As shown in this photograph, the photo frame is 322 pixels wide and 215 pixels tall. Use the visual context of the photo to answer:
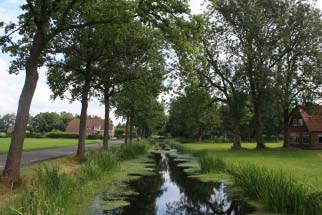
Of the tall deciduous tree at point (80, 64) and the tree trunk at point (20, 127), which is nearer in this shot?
the tree trunk at point (20, 127)

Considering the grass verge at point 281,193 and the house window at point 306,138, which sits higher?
the house window at point 306,138

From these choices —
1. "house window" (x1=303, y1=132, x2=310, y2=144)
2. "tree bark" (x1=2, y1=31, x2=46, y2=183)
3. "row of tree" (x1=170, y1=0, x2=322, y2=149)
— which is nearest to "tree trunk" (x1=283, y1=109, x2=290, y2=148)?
"row of tree" (x1=170, y1=0, x2=322, y2=149)

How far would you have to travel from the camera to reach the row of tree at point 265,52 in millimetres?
45500

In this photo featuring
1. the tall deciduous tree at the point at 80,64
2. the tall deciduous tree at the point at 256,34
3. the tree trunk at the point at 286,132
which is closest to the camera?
the tall deciduous tree at the point at 80,64

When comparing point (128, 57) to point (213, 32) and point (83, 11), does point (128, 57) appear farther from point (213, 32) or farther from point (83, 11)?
point (213, 32)

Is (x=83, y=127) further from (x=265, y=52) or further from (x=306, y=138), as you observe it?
(x=306, y=138)

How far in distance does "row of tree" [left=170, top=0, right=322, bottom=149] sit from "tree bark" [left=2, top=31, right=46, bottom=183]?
30.3 metres

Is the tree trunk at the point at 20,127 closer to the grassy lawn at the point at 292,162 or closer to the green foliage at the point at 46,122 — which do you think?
the grassy lawn at the point at 292,162

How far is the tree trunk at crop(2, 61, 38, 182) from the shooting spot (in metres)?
14.4

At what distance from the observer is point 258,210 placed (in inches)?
496

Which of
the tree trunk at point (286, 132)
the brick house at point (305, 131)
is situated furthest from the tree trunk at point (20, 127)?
the brick house at point (305, 131)

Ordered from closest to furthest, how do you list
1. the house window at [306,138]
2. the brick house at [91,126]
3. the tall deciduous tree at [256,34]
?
the tall deciduous tree at [256,34], the house window at [306,138], the brick house at [91,126]

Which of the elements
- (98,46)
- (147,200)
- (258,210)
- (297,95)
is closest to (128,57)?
(98,46)

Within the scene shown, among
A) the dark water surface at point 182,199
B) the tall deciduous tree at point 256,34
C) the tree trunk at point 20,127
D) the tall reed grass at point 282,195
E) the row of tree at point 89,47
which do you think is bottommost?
the dark water surface at point 182,199
